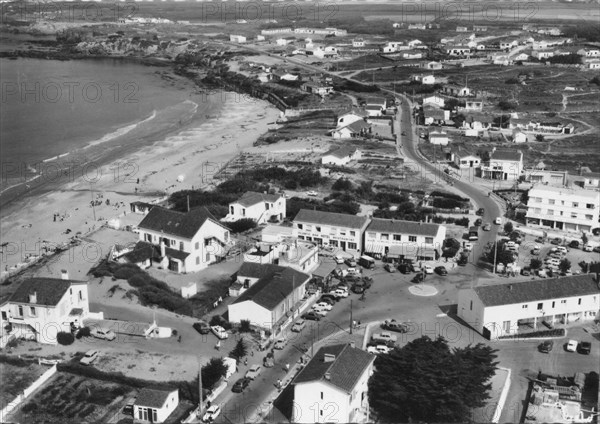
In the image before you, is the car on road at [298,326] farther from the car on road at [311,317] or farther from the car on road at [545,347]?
the car on road at [545,347]

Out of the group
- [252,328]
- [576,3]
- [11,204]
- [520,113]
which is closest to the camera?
[252,328]

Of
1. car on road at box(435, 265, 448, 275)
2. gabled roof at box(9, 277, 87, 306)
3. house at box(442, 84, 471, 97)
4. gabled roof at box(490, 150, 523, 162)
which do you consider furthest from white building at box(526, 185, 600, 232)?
house at box(442, 84, 471, 97)

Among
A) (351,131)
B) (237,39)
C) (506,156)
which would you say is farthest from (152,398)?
(237,39)

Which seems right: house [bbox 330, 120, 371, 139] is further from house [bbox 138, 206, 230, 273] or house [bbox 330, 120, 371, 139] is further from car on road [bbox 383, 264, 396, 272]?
car on road [bbox 383, 264, 396, 272]

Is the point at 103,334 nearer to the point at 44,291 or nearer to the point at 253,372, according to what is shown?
the point at 44,291

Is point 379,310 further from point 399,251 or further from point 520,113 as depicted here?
point 520,113

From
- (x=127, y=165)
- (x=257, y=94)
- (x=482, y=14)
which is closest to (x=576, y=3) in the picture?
(x=482, y=14)

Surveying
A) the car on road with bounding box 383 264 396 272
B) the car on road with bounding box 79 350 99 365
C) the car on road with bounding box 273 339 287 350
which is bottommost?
the car on road with bounding box 79 350 99 365
